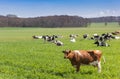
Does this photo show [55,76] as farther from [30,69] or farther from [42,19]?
[42,19]

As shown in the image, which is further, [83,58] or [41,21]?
[41,21]

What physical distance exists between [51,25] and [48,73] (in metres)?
154

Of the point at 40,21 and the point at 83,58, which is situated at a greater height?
the point at 83,58

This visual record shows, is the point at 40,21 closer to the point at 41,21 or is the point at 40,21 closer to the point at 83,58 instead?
the point at 41,21

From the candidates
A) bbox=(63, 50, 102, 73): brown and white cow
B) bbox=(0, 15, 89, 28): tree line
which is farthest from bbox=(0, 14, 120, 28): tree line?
bbox=(63, 50, 102, 73): brown and white cow

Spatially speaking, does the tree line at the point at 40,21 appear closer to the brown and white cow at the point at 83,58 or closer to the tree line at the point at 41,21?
the tree line at the point at 41,21

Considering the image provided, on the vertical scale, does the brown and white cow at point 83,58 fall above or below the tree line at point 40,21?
above

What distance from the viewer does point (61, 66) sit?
1931cm

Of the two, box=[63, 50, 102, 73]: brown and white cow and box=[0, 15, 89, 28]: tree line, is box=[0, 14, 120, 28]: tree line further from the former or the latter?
box=[63, 50, 102, 73]: brown and white cow

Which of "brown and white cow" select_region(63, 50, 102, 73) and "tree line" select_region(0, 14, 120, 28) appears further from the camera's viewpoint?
"tree line" select_region(0, 14, 120, 28)

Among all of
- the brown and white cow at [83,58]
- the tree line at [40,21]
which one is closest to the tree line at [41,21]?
the tree line at [40,21]

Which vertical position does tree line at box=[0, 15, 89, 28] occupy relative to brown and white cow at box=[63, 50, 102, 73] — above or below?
below

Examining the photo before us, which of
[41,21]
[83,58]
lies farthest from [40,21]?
[83,58]

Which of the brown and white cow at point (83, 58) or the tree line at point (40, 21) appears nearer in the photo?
the brown and white cow at point (83, 58)
